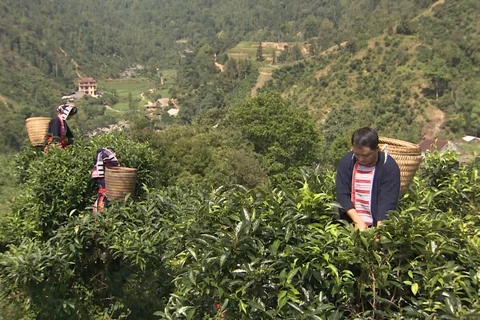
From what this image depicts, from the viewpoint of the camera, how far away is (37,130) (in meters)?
4.74

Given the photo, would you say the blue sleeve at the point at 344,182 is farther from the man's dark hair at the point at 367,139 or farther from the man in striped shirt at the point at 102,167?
the man in striped shirt at the point at 102,167

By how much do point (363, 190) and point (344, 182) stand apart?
152 mm

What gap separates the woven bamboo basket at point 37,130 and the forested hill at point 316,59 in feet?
129

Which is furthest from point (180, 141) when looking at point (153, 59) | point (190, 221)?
point (153, 59)

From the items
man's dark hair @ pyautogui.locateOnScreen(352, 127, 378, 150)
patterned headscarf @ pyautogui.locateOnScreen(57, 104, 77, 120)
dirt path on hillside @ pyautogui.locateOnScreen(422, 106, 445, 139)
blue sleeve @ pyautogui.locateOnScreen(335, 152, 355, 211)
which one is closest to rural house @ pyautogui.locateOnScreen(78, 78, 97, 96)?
dirt path on hillside @ pyautogui.locateOnScreen(422, 106, 445, 139)

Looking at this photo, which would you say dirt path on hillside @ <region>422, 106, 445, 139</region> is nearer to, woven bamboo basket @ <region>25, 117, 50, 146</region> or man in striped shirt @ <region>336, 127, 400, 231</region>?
woven bamboo basket @ <region>25, 117, 50, 146</region>

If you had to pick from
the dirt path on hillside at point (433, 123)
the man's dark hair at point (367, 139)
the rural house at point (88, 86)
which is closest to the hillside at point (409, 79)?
the dirt path on hillside at point (433, 123)

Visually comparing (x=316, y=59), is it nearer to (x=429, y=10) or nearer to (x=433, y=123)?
(x=429, y=10)

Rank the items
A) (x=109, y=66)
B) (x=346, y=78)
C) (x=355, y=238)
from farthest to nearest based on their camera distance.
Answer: (x=109, y=66) → (x=346, y=78) → (x=355, y=238)

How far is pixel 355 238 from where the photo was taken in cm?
215

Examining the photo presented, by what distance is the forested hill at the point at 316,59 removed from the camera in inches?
2028

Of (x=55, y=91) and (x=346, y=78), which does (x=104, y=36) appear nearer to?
(x=55, y=91)

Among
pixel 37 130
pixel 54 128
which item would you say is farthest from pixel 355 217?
pixel 37 130

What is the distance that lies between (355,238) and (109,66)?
14314 centimetres
